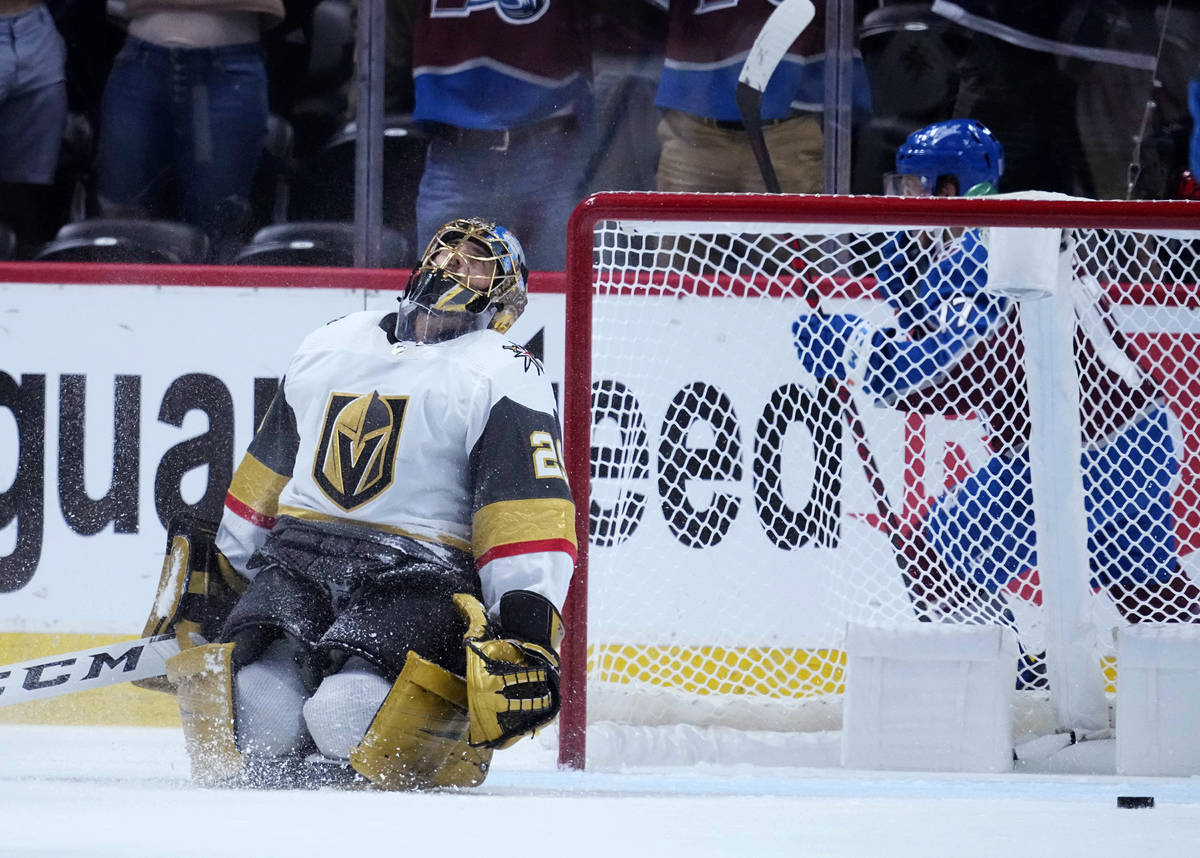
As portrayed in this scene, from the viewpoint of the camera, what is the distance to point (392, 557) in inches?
92.9

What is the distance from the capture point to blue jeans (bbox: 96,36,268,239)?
3.95 m

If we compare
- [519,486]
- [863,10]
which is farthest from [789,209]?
[863,10]

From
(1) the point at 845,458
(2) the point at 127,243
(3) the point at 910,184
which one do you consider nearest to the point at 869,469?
(1) the point at 845,458

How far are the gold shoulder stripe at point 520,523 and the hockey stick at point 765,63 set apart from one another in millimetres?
1720

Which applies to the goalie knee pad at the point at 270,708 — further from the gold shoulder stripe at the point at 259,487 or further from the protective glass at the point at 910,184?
the protective glass at the point at 910,184

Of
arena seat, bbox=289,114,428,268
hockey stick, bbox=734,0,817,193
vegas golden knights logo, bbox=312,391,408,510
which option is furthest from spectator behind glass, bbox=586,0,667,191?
vegas golden knights logo, bbox=312,391,408,510

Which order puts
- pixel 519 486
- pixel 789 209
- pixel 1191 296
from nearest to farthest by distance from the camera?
pixel 519 486 → pixel 789 209 → pixel 1191 296

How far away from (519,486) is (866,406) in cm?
124

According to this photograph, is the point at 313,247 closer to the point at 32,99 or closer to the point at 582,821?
the point at 32,99

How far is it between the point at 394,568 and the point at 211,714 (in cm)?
34

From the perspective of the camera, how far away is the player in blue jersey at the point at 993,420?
10.6 feet

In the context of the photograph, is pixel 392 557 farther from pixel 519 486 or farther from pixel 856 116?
pixel 856 116

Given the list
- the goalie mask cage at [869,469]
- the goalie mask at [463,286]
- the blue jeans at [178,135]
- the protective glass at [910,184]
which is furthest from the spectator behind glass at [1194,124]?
the blue jeans at [178,135]

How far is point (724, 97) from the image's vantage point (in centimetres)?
391
